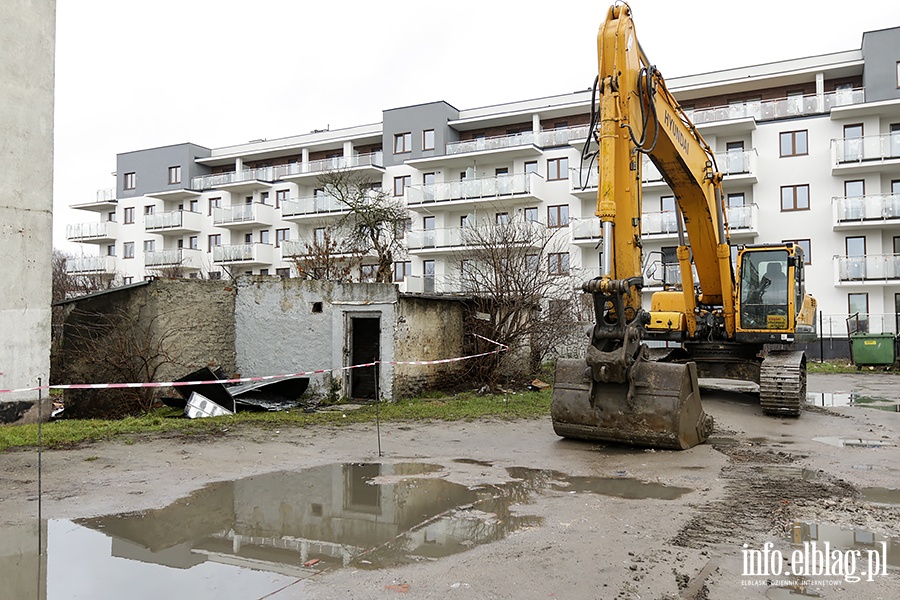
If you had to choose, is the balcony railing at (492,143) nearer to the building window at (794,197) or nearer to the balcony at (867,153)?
the building window at (794,197)

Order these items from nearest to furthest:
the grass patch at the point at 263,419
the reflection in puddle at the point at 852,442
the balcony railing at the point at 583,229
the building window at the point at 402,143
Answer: the reflection in puddle at the point at 852,442 → the grass patch at the point at 263,419 → the balcony railing at the point at 583,229 → the building window at the point at 402,143

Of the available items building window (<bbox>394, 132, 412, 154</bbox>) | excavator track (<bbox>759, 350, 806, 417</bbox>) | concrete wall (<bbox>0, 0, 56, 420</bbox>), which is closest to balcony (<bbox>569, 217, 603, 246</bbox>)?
building window (<bbox>394, 132, 412, 154</bbox>)

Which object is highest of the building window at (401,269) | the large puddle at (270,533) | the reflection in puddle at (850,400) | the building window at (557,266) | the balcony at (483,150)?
the balcony at (483,150)

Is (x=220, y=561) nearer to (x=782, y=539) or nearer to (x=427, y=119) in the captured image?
(x=782, y=539)

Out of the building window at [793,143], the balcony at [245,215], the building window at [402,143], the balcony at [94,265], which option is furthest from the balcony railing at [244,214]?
the building window at [793,143]

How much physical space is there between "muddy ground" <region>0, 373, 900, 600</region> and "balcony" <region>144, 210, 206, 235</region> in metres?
42.1

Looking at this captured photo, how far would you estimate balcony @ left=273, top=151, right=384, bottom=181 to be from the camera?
143ft

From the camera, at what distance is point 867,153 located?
101 feet

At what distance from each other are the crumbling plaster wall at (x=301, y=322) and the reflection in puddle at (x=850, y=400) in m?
9.83

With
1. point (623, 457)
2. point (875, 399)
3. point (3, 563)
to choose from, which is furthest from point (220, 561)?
point (875, 399)

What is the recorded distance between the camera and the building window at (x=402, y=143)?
141 ft

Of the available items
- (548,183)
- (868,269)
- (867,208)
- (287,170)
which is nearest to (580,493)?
(868,269)

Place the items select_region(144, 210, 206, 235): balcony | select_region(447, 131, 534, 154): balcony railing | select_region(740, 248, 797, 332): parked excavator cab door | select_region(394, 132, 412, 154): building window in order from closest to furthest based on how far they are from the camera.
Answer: select_region(740, 248, 797, 332): parked excavator cab door → select_region(447, 131, 534, 154): balcony railing → select_region(394, 132, 412, 154): building window → select_region(144, 210, 206, 235): balcony

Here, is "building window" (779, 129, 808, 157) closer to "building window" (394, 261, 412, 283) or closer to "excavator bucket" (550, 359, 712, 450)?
"building window" (394, 261, 412, 283)
